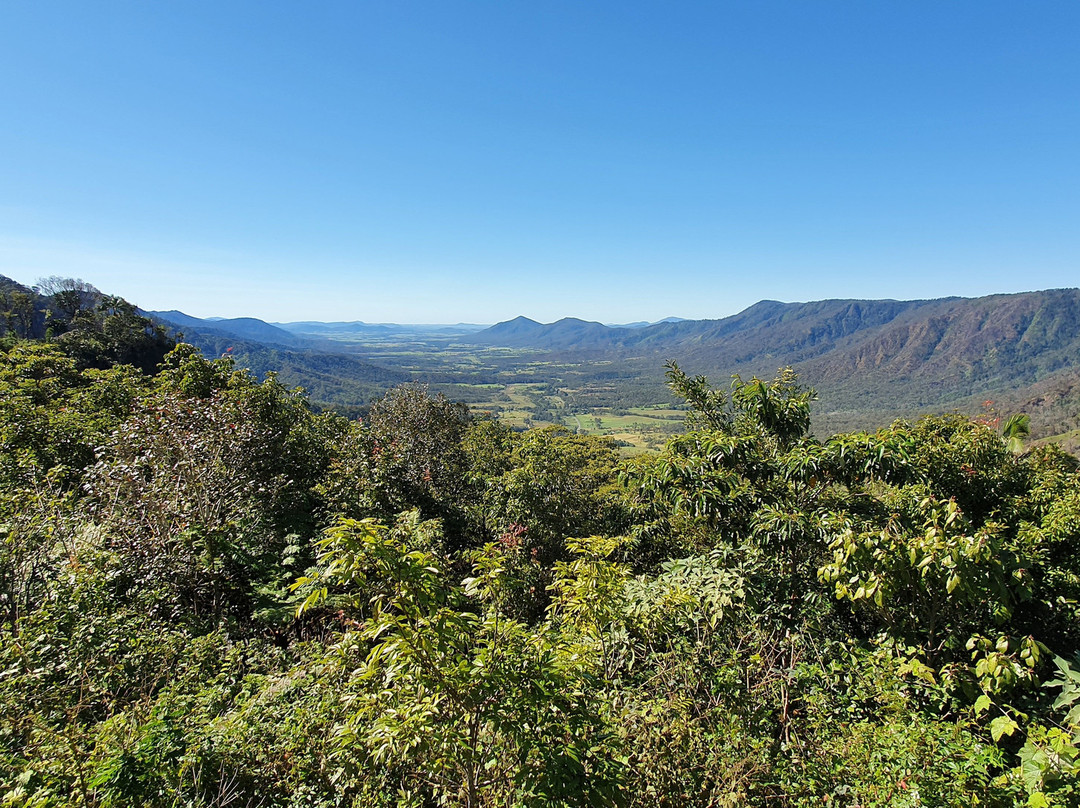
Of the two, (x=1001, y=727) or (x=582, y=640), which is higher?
(x=1001, y=727)

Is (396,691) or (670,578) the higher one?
(396,691)

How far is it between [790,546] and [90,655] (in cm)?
726

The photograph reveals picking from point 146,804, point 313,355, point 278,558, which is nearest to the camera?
point 146,804

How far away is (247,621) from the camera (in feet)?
21.3

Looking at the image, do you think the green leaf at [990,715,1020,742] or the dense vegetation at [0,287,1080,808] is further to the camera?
the green leaf at [990,715,1020,742]

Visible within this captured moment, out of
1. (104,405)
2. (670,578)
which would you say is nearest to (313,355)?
(104,405)

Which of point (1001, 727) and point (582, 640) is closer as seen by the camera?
point (1001, 727)

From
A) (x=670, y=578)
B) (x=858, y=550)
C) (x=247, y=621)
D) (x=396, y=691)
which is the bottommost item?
(x=247, y=621)

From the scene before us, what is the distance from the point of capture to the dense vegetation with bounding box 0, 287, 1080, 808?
2.88m

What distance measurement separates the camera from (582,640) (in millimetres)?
4496

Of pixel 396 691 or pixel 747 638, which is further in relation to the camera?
pixel 747 638

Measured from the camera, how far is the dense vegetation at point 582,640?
9.46 feet

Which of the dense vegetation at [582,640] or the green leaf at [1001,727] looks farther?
the green leaf at [1001,727]

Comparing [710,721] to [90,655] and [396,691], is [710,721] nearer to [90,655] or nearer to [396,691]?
[396,691]
